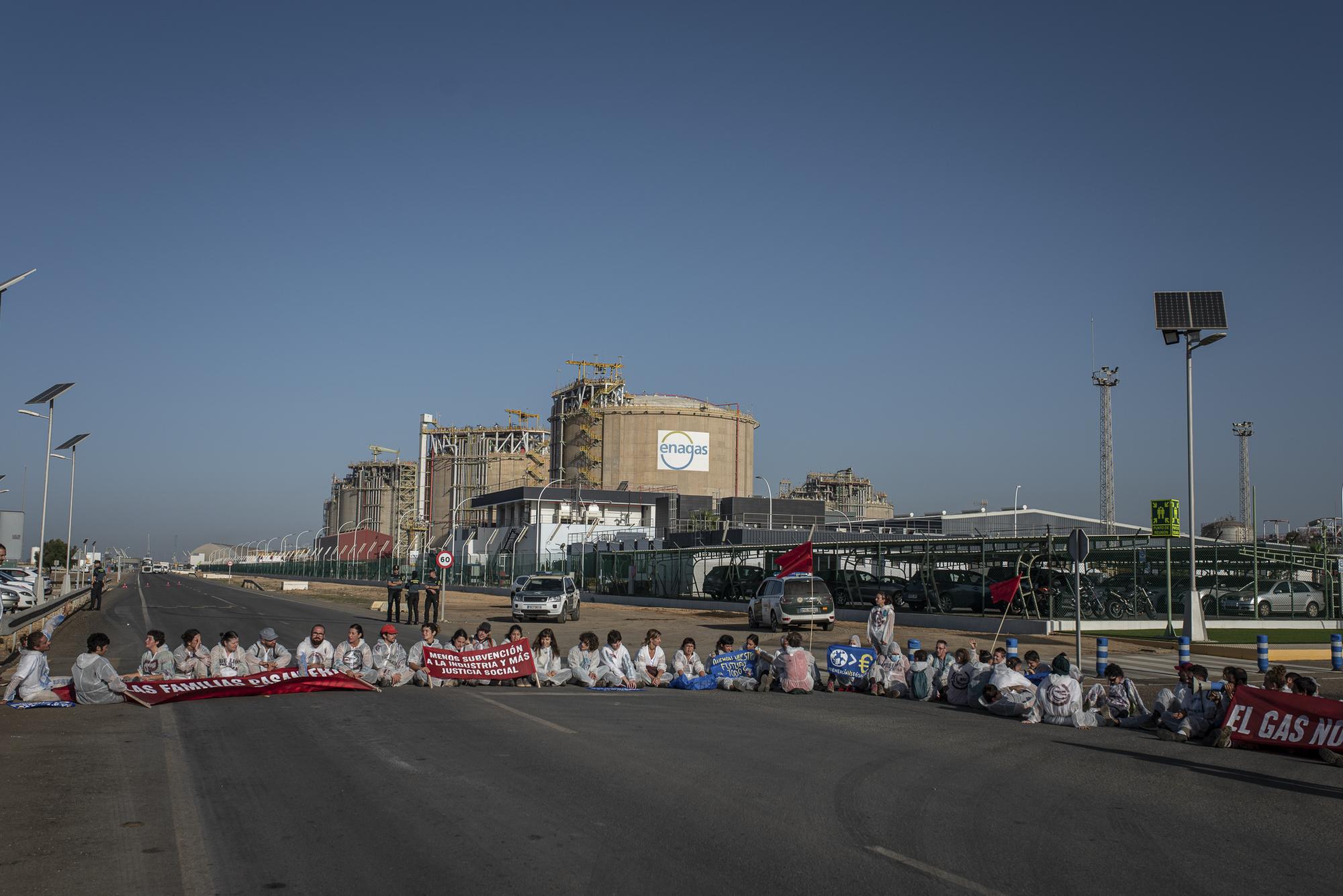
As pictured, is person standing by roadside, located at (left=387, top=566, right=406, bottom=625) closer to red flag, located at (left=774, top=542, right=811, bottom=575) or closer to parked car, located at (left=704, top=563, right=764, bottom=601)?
red flag, located at (left=774, top=542, right=811, bottom=575)

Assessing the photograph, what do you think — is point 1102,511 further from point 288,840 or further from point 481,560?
point 288,840

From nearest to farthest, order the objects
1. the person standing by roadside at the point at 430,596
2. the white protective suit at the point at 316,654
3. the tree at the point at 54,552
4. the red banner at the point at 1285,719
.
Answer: the red banner at the point at 1285,719 < the white protective suit at the point at 316,654 < the person standing by roadside at the point at 430,596 < the tree at the point at 54,552

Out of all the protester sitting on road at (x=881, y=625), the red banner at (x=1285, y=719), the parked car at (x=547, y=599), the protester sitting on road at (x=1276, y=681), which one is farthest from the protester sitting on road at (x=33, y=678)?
the parked car at (x=547, y=599)

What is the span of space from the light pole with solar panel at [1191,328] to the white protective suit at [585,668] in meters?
16.5

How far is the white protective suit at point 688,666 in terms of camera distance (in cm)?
1877

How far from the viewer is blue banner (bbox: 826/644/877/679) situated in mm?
18750

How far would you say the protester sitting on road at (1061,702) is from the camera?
14570 mm

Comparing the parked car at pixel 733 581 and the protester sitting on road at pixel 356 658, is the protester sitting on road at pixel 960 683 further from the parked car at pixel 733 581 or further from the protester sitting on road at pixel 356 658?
the parked car at pixel 733 581

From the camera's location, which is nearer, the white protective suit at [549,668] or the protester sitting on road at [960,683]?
the protester sitting on road at [960,683]

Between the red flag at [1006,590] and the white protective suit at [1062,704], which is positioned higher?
the red flag at [1006,590]

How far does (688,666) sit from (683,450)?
270ft

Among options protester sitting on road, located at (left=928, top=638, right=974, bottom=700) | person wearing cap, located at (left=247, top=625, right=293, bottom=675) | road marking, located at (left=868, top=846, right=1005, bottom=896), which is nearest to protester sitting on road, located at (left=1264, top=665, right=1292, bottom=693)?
protester sitting on road, located at (left=928, top=638, right=974, bottom=700)

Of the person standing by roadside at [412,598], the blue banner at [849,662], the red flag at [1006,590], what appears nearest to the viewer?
the blue banner at [849,662]

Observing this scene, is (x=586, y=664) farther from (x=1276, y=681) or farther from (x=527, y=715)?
(x=1276, y=681)
